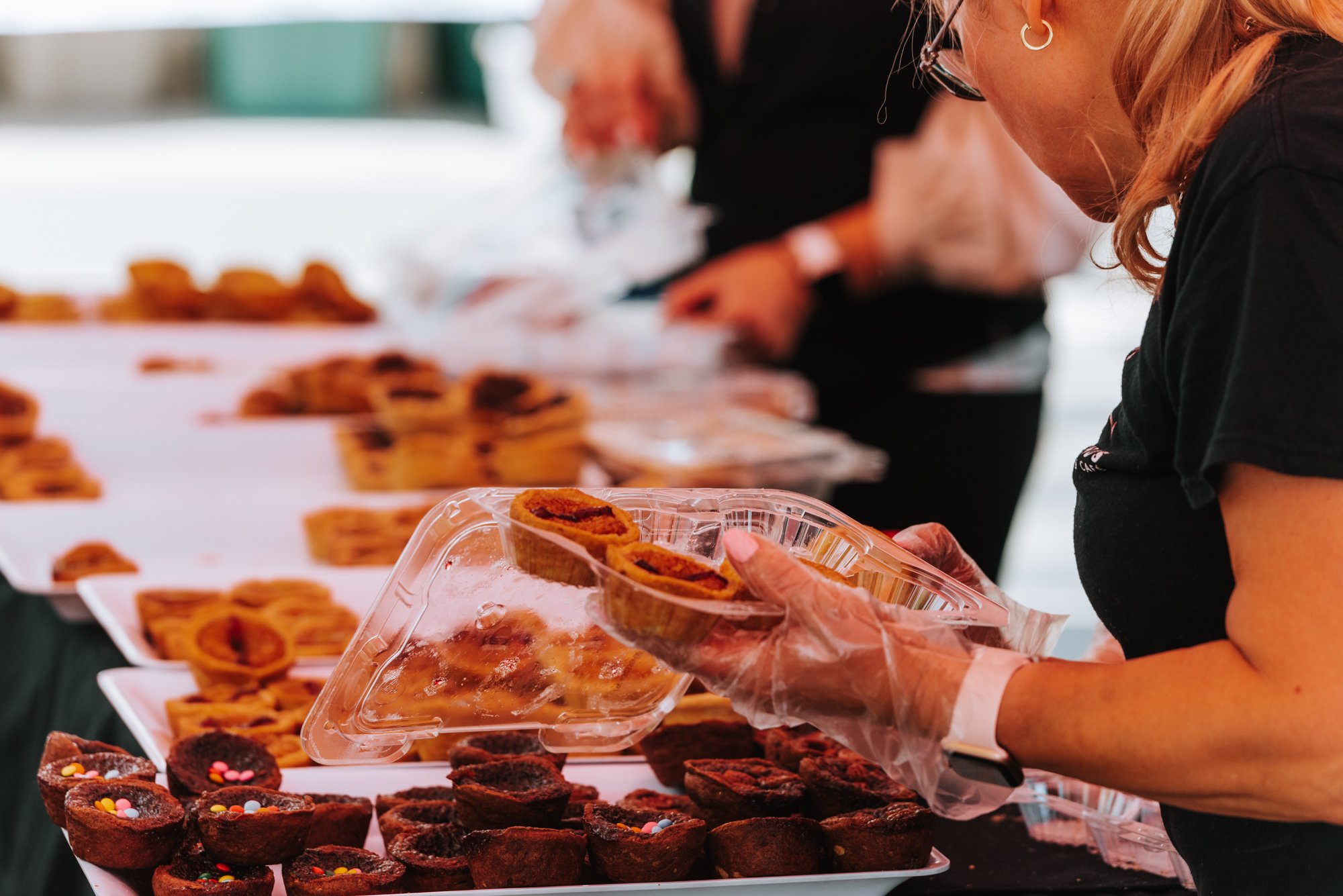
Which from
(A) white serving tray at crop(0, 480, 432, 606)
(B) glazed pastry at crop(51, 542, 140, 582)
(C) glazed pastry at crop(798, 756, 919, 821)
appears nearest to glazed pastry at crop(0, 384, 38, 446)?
(A) white serving tray at crop(0, 480, 432, 606)

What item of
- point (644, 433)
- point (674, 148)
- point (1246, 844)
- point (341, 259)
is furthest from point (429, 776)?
point (341, 259)

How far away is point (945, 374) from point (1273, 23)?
2.32 m

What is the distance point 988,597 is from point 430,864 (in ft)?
1.67

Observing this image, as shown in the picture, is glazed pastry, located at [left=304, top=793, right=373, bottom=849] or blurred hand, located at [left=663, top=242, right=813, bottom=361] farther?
blurred hand, located at [left=663, top=242, right=813, bottom=361]

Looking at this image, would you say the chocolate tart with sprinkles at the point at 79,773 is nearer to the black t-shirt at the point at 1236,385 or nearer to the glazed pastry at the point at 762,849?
the glazed pastry at the point at 762,849

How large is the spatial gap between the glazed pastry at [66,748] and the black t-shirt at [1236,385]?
918mm

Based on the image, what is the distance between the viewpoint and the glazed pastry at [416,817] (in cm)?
119

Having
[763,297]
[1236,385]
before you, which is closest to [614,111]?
[763,297]

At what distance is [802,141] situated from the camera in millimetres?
3252

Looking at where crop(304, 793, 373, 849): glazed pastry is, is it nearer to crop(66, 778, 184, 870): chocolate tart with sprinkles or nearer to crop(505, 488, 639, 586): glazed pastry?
crop(66, 778, 184, 870): chocolate tart with sprinkles

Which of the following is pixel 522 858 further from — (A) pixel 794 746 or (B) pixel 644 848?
(A) pixel 794 746

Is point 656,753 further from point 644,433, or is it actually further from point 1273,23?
point 644,433

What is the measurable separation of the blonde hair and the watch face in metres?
0.38

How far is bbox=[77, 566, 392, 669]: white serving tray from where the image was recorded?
162 centimetres
